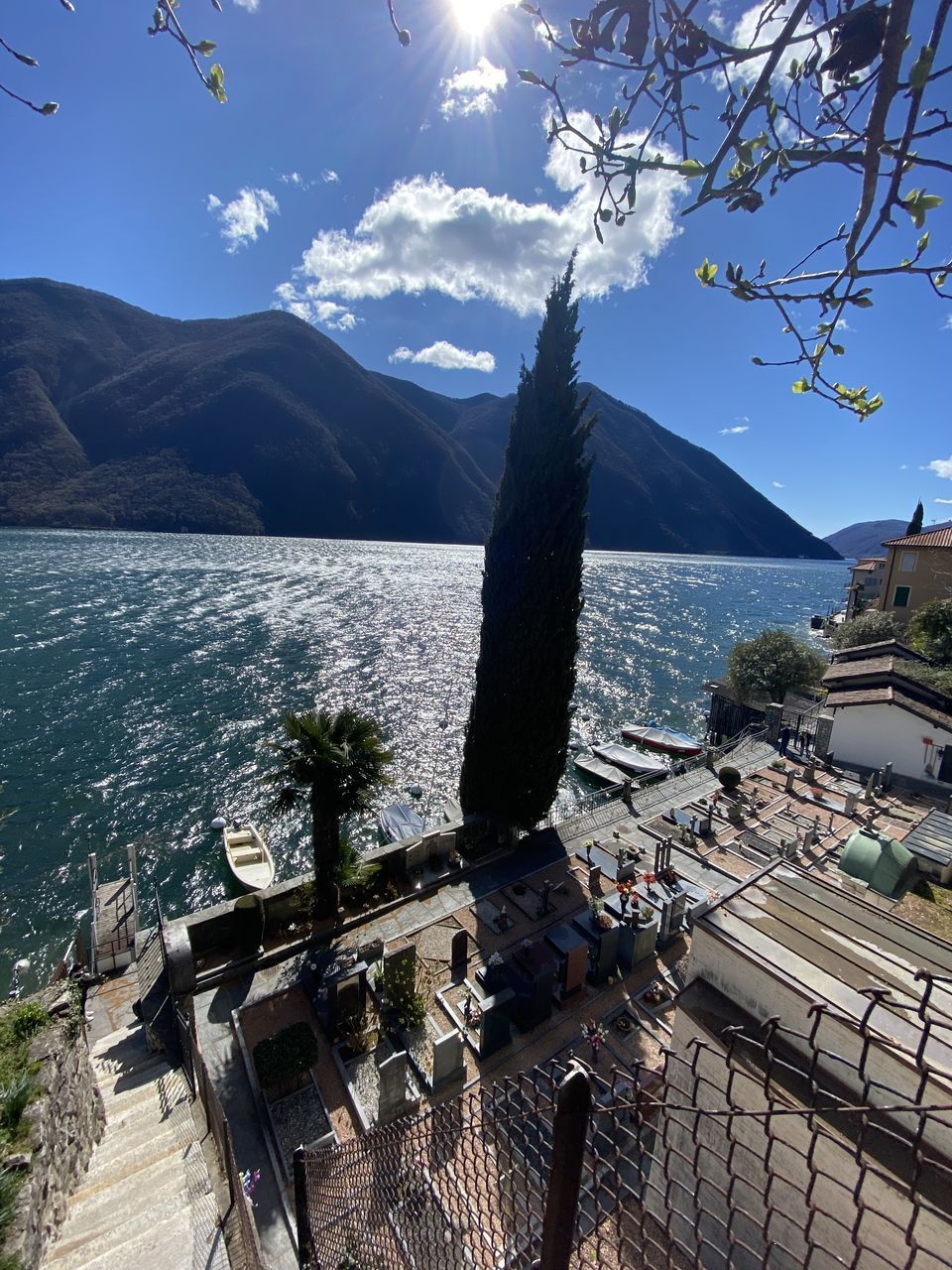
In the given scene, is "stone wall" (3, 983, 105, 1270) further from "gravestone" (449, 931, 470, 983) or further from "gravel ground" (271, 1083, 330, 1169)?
"gravestone" (449, 931, 470, 983)

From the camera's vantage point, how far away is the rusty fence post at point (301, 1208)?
5277 mm

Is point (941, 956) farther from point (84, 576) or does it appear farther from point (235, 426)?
point (235, 426)

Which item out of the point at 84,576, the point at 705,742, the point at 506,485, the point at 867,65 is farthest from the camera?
the point at 84,576

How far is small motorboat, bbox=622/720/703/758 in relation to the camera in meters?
36.7

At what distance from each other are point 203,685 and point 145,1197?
3803 centimetres

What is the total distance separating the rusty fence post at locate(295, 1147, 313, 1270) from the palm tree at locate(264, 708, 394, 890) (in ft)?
24.5

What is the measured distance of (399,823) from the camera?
2486 cm

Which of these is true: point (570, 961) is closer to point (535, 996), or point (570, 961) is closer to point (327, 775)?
point (535, 996)

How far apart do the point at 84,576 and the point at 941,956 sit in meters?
89.9

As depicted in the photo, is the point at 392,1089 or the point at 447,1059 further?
the point at 447,1059

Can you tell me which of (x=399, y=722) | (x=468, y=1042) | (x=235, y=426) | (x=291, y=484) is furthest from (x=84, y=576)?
(x=235, y=426)

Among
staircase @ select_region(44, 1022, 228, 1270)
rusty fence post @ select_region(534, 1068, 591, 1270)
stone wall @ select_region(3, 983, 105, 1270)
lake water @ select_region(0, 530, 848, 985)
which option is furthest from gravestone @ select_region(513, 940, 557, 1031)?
lake water @ select_region(0, 530, 848, 985)

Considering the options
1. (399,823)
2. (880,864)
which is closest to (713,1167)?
(880,864)

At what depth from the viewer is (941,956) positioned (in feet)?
20.0
